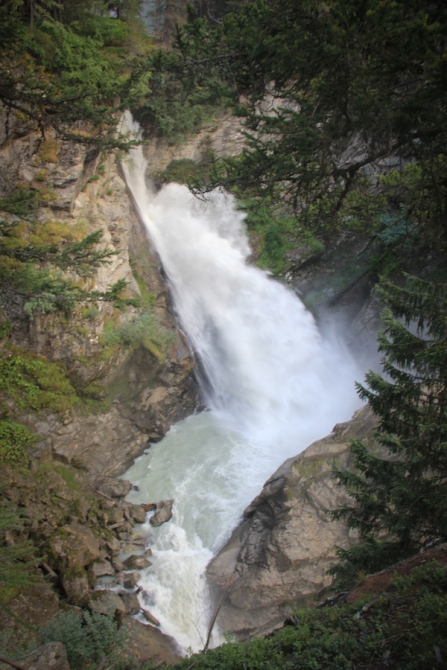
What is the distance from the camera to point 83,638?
5.38 metres

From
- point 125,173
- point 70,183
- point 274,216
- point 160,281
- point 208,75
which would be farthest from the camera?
point 274,216

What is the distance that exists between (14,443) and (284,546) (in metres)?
6.26

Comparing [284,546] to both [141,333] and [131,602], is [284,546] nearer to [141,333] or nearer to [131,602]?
[131,602]

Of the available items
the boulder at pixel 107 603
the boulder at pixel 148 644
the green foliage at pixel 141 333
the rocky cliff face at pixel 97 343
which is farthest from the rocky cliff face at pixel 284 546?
the green foliage at pixel 141 333

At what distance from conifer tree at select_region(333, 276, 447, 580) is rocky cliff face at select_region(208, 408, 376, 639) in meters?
1.89

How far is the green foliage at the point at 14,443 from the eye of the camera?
8.84m

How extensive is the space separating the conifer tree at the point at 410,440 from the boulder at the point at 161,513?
204 inches

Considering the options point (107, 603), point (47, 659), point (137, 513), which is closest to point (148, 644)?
point (107, 603)

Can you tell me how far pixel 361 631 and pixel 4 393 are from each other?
29.2 ft

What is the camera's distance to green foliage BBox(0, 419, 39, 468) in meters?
8.84

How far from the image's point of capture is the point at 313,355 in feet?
50.1

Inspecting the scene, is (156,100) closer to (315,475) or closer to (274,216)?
(274,216)

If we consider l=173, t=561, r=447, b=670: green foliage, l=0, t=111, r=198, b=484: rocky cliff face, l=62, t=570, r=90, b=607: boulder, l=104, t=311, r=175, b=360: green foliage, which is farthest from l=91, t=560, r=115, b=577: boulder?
l=104, t=311, r=175, b=360: green foliage

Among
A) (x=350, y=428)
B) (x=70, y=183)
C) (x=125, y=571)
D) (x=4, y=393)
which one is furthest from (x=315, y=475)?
(x=70, y=183)
